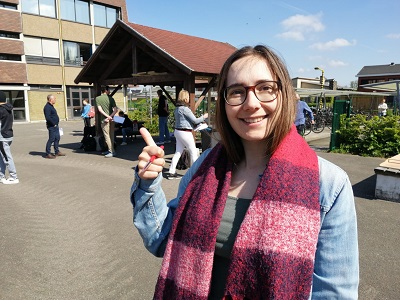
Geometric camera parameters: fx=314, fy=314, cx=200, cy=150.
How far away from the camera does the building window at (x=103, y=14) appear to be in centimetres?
3134

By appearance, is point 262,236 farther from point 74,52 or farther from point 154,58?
point 74,52

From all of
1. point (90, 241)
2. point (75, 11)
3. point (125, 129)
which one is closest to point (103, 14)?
point (75, 11)

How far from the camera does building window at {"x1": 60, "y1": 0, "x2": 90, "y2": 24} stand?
28.9 metres

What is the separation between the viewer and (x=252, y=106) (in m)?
1.34

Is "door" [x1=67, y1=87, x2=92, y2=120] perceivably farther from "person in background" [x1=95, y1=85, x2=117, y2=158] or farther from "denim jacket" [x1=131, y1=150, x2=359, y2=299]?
"denim jacket" [x1=131, y1=150, x2=359, y2=299]

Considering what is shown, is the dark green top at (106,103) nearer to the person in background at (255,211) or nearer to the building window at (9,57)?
the person in background at (255,211)

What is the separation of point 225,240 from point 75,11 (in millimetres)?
33519

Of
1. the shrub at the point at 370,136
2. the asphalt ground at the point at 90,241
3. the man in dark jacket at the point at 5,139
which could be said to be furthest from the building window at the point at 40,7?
the shrub at the point at 370,136

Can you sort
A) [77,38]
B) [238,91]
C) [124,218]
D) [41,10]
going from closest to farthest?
[238,91] → [124,218] → [41,10] → [77,38]

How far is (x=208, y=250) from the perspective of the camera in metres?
1.29

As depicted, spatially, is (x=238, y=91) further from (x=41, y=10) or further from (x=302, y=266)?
(x=41, y=10)

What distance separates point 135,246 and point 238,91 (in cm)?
322

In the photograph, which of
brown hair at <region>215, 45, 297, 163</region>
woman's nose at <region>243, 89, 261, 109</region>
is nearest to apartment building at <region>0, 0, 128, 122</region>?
brown hair at <region>215, 45, 297, 163</region>

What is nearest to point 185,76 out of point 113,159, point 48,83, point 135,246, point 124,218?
→ point 113,159
